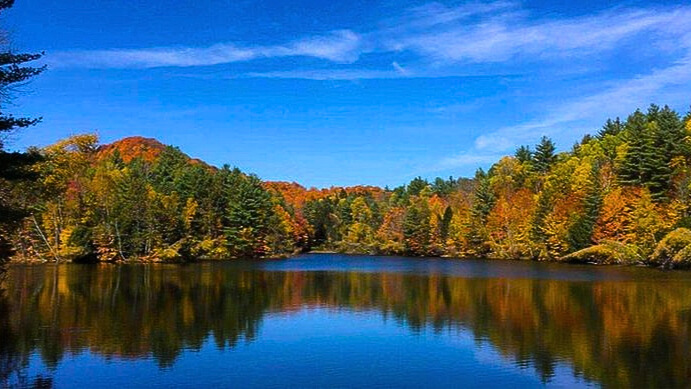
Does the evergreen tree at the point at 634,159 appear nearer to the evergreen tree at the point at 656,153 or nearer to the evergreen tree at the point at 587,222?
the evergreen tree at the point at 656,153

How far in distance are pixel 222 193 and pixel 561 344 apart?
65113mm

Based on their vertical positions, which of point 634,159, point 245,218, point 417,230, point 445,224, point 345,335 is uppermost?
point 634,159

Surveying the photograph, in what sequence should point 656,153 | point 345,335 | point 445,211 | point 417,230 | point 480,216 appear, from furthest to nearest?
point 445,211 → point 417,230 → point 480,216 → point 656,153 → point 345,335

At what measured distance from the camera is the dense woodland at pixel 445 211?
197 ft

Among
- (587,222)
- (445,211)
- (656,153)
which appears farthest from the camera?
(445,211)

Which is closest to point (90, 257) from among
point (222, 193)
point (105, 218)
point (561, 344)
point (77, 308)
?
point (105, 218)

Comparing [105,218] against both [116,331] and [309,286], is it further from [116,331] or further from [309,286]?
[116,331]

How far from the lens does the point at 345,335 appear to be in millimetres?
23594

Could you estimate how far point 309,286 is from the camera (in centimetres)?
4134

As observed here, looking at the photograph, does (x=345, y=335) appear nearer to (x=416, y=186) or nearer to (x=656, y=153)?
(x=656, y=153)

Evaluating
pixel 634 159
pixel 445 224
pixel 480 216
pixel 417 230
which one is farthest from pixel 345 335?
pixel 417 230

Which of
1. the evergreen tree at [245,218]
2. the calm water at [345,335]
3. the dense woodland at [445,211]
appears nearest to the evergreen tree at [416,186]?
the dense woodland at [445,211]

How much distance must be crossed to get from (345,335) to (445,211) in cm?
7620

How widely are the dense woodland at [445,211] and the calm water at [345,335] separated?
38.9ft
